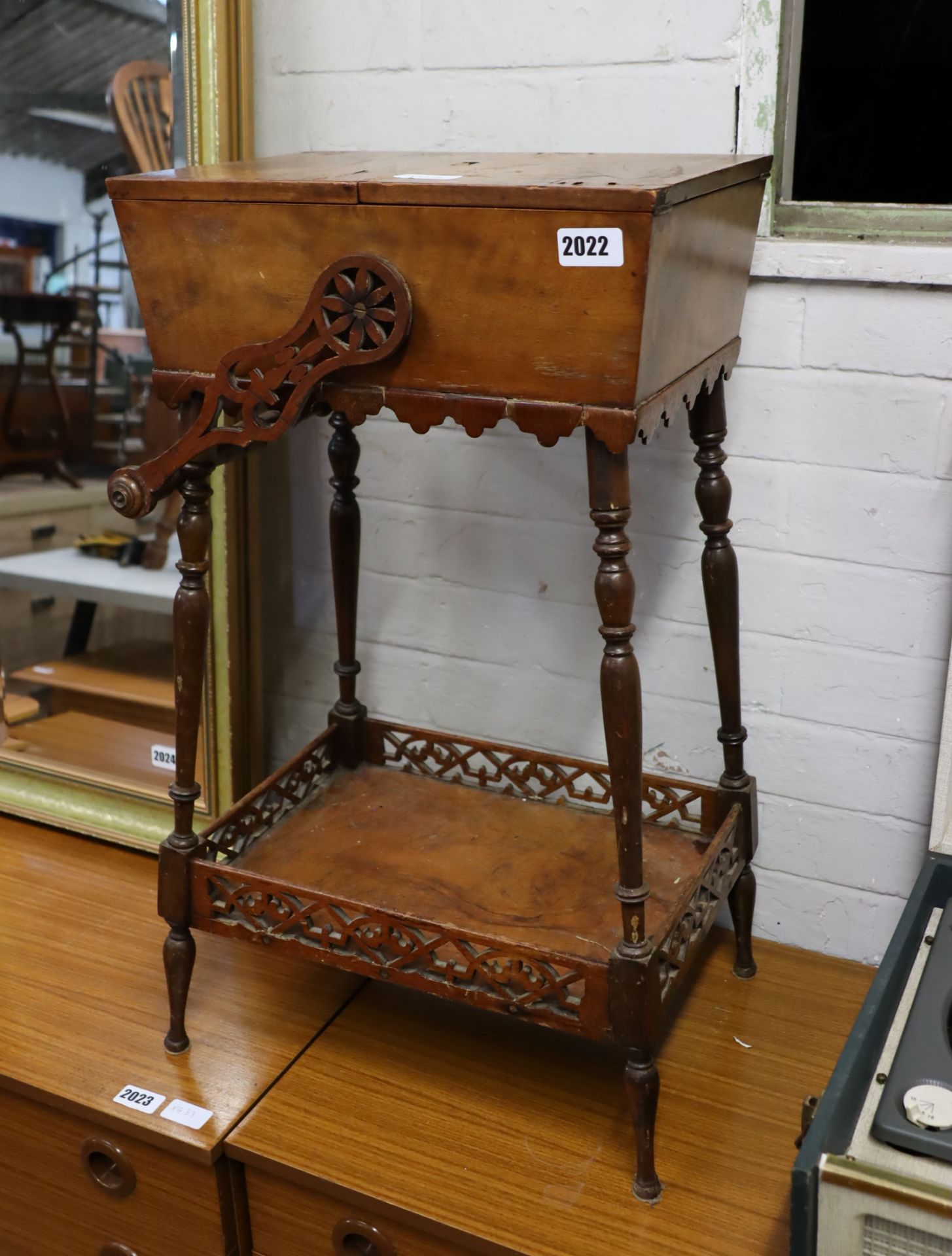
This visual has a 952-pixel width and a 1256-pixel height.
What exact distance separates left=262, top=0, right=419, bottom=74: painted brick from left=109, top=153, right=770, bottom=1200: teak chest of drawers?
0.26 meters

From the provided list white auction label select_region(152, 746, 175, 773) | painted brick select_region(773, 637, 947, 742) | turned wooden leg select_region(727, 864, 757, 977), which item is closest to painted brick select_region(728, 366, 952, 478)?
painted brick select_region(773, 637, 947, 742)

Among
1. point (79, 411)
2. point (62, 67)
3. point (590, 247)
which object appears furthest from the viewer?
point (79, 411)

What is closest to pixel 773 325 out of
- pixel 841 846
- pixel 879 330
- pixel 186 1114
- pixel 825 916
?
pixel 879 330

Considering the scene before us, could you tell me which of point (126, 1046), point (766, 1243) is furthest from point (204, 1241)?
point (766, 1243)

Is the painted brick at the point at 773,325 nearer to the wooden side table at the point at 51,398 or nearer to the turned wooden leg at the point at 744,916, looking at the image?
the turned wooden leg at the point at 744,916

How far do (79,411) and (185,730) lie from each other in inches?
29.1

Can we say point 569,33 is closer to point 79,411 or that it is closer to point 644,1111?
point 79,411

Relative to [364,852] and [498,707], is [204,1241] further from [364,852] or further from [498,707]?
[498,707]

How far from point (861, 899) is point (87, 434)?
130 cm

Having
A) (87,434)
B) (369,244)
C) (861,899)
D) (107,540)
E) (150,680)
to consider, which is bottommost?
(861,899)

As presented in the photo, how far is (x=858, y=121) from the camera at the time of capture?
1.47m

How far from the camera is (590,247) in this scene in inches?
39.6

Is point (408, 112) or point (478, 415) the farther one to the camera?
point (408, 112)

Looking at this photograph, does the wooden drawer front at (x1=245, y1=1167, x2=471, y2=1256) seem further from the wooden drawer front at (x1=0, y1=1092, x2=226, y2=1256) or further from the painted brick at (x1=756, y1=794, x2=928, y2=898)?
the painted brick at (x1=756, y1=794, x2=928, y2=898)
